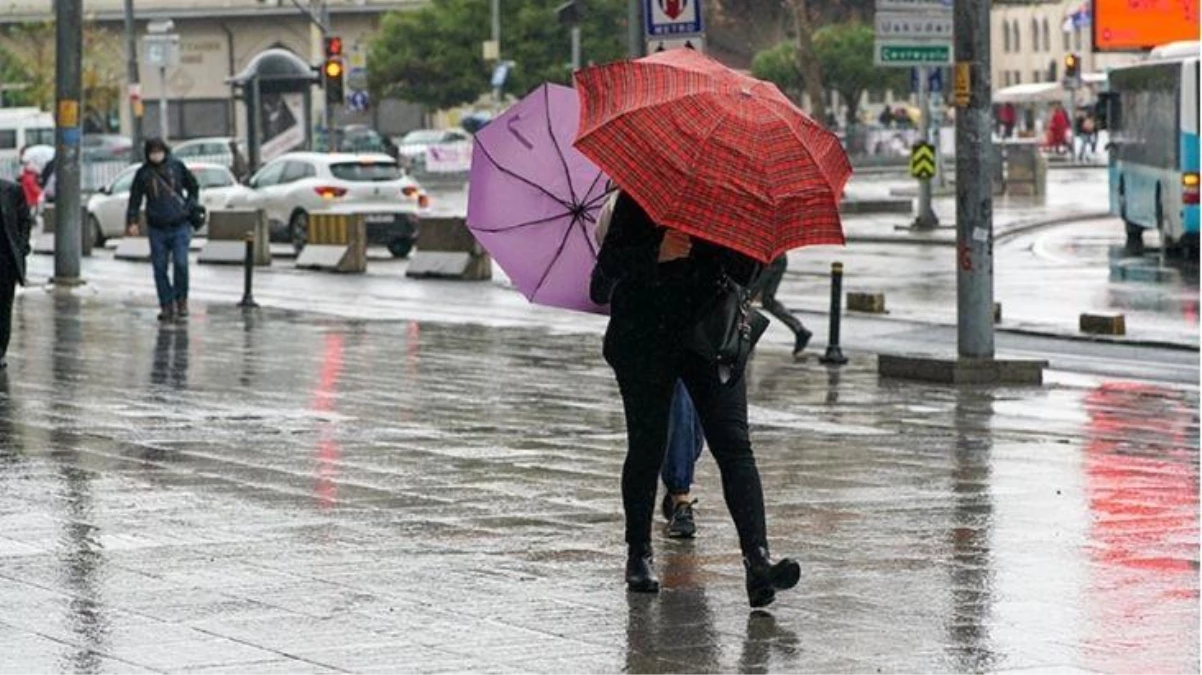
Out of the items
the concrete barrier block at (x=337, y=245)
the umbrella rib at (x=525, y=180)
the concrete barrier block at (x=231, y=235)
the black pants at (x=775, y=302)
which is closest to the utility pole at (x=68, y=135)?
the concrete barrier block at (x=337, y=245)

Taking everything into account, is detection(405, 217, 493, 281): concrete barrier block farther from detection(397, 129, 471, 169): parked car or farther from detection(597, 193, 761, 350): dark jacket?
detection(397, 129, 471, 169): parked car

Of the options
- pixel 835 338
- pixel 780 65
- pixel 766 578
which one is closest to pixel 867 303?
pixel 835 338

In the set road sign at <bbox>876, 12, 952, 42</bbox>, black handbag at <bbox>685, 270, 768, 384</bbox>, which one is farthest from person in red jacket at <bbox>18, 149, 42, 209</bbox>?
black handbag at <bbox>685, 270, 768, 384</bbox>

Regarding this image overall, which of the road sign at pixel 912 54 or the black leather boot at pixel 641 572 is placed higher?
the road sign at pixel 912 54

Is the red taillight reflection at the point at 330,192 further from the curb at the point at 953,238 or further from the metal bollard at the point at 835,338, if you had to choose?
the metal bollard at the point at 835,338

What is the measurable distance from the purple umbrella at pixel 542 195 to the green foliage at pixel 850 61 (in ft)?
223

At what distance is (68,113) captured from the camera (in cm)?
3195

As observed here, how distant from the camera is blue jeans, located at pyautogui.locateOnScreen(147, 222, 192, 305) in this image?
83.1ft

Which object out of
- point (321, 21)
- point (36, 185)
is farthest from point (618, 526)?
point (321, 21)

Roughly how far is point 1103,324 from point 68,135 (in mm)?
13368

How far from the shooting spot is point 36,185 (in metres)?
52.7

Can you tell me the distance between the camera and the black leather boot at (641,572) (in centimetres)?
948

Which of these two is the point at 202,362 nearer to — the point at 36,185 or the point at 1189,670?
the point at 1189,670

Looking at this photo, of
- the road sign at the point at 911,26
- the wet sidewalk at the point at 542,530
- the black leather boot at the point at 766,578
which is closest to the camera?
the wet sidewalk at the point at 542,530
